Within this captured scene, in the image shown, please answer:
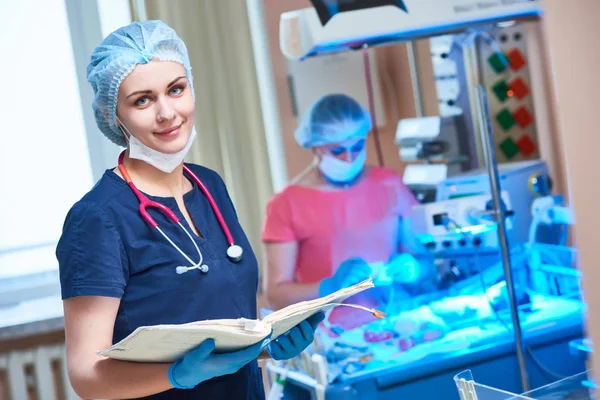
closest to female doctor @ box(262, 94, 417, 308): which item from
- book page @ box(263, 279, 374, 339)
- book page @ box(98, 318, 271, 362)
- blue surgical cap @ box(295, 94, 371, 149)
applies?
blue surgical cap @ box(295, 94, 371, 149)

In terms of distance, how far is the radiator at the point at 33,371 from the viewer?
9.99ft

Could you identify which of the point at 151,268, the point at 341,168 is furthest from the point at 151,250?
the point at 341,168

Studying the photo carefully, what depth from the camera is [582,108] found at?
3.54ft

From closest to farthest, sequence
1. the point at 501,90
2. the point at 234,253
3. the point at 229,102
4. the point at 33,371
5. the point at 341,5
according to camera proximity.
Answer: the point at 234,253 < the point at 341,5 < the point at 501,90 < the point at 229,102 < the point at 33,371

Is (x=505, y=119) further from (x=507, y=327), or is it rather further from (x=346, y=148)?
(x=507, y=327)

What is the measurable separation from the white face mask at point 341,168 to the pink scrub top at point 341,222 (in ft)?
0.13

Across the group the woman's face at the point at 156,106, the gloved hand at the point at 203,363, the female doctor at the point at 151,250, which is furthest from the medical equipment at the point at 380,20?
the gloved hand at the point at 203,363

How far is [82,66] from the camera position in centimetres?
323

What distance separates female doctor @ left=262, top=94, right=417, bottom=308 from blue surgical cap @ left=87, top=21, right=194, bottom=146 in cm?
103

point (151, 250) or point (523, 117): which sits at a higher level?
point (523, 117)

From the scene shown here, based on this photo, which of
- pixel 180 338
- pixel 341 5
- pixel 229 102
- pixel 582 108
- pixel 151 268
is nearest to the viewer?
pixel 582 108

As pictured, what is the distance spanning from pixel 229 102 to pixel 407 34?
0.76 meters

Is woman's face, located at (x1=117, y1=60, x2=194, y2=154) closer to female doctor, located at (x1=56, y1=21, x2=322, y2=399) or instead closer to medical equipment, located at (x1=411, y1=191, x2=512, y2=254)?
female doctor, located at (x1=56, y1=21, x2=322, y2=399)

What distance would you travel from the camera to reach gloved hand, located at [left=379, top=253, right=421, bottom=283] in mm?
2570
